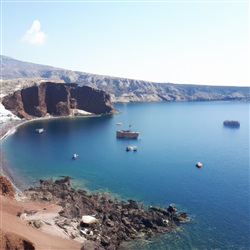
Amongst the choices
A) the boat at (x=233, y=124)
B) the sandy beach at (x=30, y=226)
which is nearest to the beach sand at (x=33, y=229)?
the sandy beach at (x=30, y=226)

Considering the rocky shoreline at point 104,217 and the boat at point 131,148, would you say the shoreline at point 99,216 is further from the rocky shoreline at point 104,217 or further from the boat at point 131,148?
the boat at point 131,148

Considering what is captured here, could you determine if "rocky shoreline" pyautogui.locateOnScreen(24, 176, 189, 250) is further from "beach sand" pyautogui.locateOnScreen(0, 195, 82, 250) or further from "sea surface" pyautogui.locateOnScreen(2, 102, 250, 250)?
"sea surface" pyautogui.locateOnScreen(2, 102, 250, 250)

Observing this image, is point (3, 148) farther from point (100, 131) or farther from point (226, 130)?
point (226, 130)

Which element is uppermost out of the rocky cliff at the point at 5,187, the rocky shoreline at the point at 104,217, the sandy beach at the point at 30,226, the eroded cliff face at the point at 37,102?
the eroded cliff face at the point at 37,102

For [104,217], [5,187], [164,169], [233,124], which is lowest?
[104,217]

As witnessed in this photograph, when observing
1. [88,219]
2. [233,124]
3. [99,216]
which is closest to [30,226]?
[88,219]

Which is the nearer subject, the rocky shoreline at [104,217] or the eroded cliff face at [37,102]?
the rocky shoreline at [104,217]

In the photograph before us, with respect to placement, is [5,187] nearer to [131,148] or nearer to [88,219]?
[88,219]
